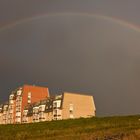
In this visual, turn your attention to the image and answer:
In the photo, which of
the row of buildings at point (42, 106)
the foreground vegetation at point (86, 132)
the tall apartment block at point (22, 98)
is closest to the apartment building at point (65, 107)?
the row of buildings at point (42, 106)

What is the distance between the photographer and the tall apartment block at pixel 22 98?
164 m

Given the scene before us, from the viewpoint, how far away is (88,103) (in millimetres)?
141875

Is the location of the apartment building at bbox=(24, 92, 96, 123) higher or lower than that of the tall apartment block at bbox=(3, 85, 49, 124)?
lower

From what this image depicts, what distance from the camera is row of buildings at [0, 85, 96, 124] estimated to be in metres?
136

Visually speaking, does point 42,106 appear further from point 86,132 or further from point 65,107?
point 86,132

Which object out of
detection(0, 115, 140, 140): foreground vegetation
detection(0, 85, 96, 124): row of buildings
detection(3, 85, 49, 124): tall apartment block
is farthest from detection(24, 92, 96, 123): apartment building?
detection(0, 115, 140, 140): foreground vegetation

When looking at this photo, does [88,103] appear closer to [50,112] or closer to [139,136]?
[50,112]

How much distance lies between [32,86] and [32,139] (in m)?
138

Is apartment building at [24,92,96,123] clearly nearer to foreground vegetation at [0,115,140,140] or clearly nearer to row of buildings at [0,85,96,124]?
row of buildings at [0,85,96,124]

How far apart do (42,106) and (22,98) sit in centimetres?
2410

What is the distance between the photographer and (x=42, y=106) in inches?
5600

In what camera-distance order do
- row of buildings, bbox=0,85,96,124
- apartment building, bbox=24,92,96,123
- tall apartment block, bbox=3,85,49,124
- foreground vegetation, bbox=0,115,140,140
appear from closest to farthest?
foreground vegetation, bbox=0,115,140,140
apartment building, bbox=24,92,96,123
row of buildings, bbox=0,85,96,124
tall apartment block, bbox=3,85,49,124

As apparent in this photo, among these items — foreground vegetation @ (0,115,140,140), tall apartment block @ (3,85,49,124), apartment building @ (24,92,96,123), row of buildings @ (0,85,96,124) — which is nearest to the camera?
foreground vegetation @ (0,115,140,140)

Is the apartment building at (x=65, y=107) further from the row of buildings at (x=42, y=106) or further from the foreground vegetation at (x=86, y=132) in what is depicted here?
the foreground vegetation at (x=86, y=132)
